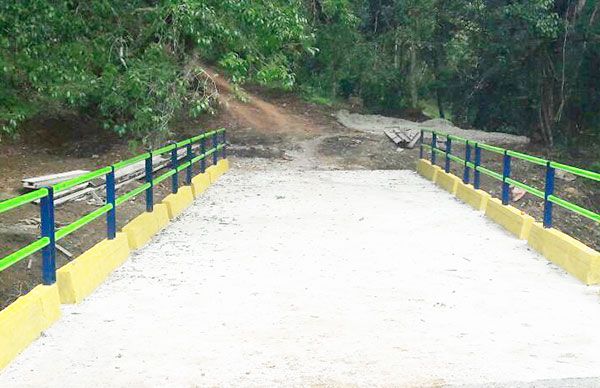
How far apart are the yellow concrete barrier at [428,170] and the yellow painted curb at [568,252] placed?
740 centimetres

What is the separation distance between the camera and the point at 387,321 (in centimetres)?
618

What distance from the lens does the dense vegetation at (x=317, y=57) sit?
13711 mm

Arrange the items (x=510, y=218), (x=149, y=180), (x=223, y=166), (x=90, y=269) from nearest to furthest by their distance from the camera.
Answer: (x=90, y=269)
(x=149, y=180)
(x=510, y=218)
(x=223, y=166)

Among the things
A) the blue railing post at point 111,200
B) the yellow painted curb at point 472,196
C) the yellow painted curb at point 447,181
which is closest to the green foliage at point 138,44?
the yellow painted curb at point 447,181

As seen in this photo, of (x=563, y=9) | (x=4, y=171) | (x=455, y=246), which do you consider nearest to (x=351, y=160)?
(x=563, y=9)

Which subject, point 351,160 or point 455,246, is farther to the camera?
point 351,160

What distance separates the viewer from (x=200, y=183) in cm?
1480

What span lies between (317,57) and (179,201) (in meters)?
21.3

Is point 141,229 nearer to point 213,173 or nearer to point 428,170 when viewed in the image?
point 213,173

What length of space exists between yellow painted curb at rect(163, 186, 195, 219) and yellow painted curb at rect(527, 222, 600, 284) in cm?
572

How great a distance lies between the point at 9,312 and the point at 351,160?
18.0 metres

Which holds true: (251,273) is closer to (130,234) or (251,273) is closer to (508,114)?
(130,234)

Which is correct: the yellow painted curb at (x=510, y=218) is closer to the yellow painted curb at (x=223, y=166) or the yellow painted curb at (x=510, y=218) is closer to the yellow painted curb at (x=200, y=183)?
the yellow painted curb at (x=200, y=183)

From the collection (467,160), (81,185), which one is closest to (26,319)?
(81,185)
